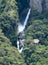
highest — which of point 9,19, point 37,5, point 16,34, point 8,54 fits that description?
point 9,19

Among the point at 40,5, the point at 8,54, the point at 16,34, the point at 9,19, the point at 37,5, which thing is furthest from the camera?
the point at 37,5

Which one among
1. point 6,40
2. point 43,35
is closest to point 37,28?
point 43,35

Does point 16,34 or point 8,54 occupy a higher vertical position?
point 8,54

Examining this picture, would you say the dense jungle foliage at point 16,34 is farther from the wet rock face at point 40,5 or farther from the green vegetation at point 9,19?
the wet rock face at point 40,5

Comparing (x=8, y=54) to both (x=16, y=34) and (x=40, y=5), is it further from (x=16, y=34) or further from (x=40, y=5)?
(x=40, y=5)

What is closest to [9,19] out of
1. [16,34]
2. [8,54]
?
[16,34]

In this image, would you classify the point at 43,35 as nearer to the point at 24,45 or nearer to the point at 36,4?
the point at 24,45

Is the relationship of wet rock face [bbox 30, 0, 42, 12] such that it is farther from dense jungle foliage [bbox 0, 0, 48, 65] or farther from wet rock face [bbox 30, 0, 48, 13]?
dense jungle foliage [bbox 0, 0, 48, 65]

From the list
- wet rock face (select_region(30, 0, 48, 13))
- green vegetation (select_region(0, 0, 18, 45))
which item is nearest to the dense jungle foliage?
green vegetation (select_region(0, 0, 18, 45))

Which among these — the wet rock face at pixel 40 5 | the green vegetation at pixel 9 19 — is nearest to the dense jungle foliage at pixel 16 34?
the green vegetation at pixel 9 19
